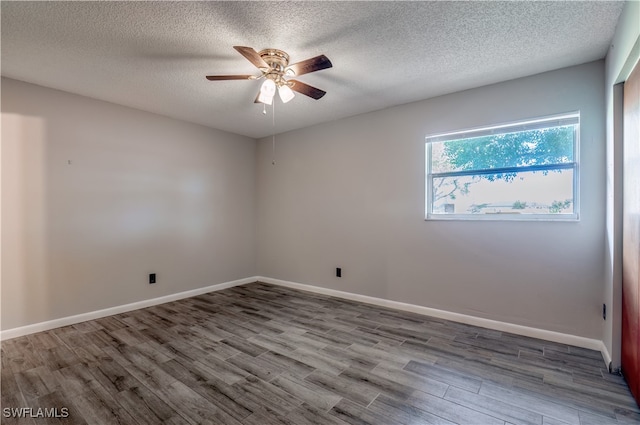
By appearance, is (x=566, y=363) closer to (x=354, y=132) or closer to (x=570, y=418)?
(x=570, y=418)

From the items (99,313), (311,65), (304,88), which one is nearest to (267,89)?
(304,88)

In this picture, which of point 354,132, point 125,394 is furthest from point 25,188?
point 354,132

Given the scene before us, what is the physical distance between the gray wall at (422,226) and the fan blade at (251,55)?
1965mm

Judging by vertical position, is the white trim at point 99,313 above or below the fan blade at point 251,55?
below

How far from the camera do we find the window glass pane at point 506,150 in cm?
268

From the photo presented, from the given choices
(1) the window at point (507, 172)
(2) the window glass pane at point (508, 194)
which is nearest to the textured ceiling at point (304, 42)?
(1) the window at point (507, 172)

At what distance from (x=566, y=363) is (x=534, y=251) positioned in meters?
0.96

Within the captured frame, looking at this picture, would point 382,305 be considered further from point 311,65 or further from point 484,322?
point 311,65

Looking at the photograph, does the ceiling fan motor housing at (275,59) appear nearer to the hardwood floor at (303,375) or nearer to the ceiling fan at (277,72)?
the ceiling fan at (277,72)

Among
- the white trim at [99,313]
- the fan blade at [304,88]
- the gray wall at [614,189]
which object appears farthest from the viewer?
the white trim at [99,313]

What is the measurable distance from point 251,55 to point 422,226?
8.32ft

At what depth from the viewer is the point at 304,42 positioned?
7.34 ft

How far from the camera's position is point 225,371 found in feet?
7.18

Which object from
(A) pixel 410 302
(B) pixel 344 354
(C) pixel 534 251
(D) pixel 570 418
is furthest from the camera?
(A) pixel 410 302
